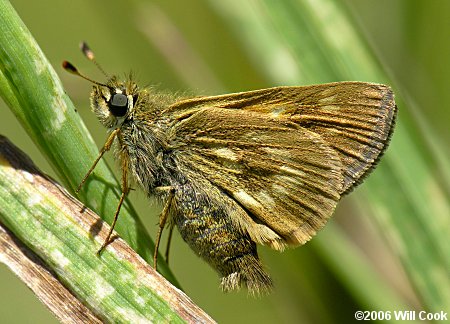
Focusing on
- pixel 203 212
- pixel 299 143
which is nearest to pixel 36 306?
pixel 203 212

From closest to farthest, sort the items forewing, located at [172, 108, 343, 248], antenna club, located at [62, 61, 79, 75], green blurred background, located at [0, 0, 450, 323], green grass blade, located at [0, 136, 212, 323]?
green grass blade, located at [0, 136, 212, 323] < antenna club, located at [62, 61, 79, 75] < forewing, located at [172, 108, 343, 248] < green blurred background, located at [0, 0, 450, 323]

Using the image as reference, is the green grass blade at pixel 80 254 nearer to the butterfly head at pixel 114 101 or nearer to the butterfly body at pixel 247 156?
the butterfly body at pixel 247 156

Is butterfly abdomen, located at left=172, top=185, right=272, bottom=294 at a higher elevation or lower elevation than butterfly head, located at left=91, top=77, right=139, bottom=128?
lower

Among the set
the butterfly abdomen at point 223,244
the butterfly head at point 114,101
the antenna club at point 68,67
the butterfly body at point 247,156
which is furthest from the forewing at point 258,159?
the antenna club at point 68,67

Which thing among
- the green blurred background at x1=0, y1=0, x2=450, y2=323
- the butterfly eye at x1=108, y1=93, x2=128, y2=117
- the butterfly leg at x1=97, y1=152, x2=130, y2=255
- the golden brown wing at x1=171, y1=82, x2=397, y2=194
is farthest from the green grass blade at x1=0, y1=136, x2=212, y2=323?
the green blurred background at x1=0, y1=0, x2=450, y2=323

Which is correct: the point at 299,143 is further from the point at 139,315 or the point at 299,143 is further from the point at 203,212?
the point at 139,315

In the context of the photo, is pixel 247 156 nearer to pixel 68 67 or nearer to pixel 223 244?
pixel 223 244

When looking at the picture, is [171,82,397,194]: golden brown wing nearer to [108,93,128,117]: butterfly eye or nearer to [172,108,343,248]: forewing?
[172,108,343,248]: forewing
